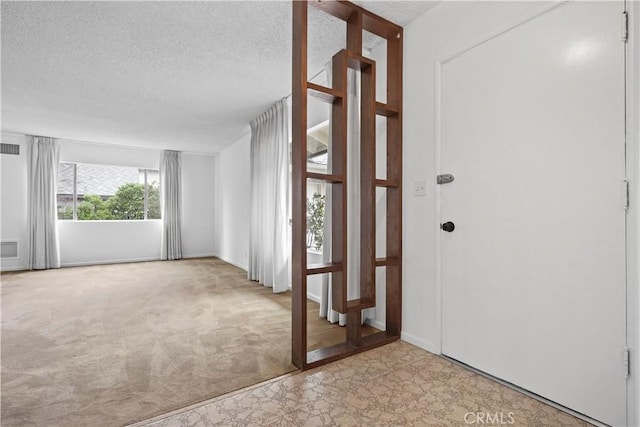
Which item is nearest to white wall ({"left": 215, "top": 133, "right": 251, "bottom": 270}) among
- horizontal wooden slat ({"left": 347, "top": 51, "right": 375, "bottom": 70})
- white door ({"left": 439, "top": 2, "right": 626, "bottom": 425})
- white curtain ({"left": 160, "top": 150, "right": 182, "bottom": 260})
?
white curtain ({"left": 160, "top": 150, "right": 182, "bottom": 260})

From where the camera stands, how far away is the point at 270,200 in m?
4.41

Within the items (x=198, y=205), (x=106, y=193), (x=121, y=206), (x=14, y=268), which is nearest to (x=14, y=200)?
(x=14, y=268)

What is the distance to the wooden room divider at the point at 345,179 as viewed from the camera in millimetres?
1988

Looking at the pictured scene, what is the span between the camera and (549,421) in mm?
1467

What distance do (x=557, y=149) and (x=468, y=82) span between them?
27.3 inches

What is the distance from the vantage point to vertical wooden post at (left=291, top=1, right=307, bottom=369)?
196cm

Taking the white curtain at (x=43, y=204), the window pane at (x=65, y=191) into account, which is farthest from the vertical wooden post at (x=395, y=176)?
the window pane at (x=65, y=191)

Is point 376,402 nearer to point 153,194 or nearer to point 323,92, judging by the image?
point 323,92

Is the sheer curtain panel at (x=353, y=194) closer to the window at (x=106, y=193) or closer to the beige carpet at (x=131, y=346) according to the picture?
the beige carpet at (x=131, y=346)

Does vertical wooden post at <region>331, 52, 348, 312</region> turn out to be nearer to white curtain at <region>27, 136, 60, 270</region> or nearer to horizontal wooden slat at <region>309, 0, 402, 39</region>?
horizontal wooden slat at <region>309, 0, 402, 39</region>

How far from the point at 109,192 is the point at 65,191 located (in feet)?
2.37

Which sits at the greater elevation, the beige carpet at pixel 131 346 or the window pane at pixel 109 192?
the window pane at pixel 109 192

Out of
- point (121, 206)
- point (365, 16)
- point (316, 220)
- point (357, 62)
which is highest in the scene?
point (365, 16)

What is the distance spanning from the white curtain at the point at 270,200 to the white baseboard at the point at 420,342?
2018mm
